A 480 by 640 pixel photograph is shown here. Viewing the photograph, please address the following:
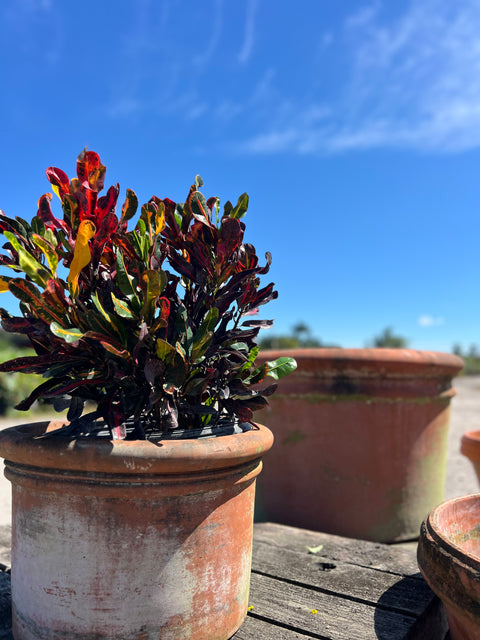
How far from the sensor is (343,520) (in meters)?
2.38

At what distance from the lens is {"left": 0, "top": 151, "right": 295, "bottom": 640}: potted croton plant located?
1174 millimetres

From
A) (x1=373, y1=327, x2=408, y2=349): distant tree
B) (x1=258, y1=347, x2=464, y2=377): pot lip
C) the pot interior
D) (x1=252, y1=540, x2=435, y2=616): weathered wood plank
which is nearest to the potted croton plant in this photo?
(x1=252, y1=540, x2=435, y2=616): weathered wood plank

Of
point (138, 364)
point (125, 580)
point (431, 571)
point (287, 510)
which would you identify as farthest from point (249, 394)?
point (287, 510)

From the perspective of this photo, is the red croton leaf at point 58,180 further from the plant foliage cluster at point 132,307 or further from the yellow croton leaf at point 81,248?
the yellow croton leaf at point 81,248

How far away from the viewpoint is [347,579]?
68.1 inches

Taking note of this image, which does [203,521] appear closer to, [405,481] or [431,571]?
[431,571]

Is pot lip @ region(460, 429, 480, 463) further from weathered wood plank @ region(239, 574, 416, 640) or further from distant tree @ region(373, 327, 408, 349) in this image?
distant tree @ region(373, 327, 408, 349)

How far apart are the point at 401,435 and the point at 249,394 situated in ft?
4.35

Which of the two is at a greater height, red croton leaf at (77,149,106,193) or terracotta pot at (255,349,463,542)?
red croton leaf at (77,149,106,193)

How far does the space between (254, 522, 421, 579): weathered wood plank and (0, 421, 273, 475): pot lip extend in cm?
97

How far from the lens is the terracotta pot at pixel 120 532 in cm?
117

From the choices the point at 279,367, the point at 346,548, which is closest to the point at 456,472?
the point at 346,548

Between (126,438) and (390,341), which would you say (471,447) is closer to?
(126,438)

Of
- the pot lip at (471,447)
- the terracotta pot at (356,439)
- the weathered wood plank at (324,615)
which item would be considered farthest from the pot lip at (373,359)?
the weathered wood plank at (324,615)
